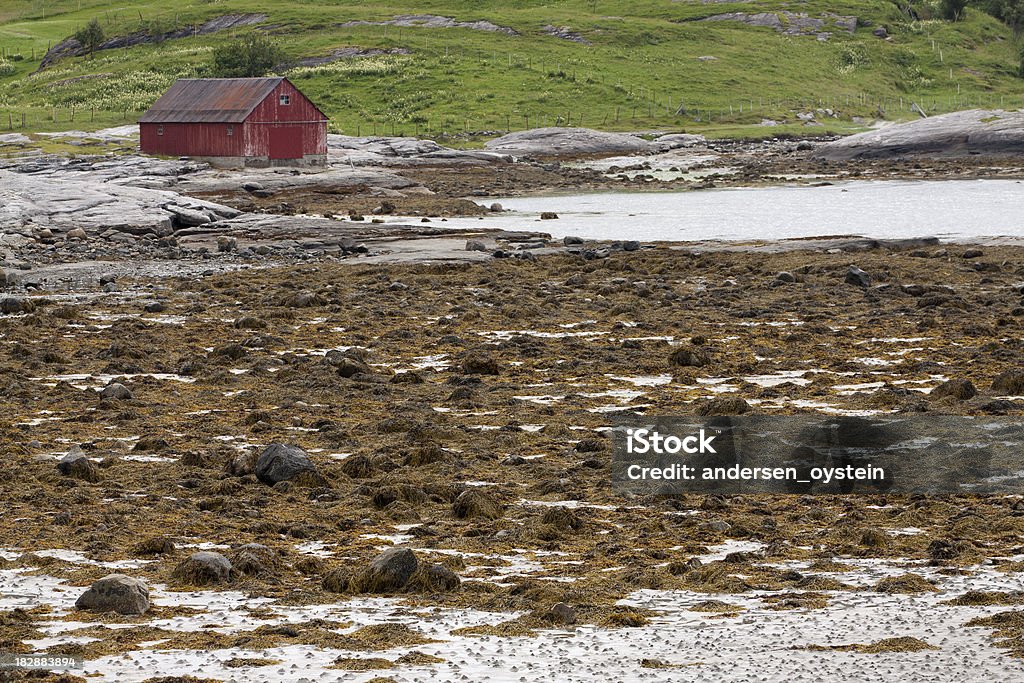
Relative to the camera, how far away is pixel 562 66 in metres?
130

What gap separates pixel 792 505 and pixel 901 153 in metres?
82.1

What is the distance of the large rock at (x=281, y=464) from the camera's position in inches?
670

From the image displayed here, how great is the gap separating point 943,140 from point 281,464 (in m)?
83.7

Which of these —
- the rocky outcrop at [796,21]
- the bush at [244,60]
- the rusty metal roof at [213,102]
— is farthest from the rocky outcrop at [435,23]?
the rusty metal roof at [213,102]

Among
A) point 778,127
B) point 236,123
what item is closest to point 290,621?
point 236,123

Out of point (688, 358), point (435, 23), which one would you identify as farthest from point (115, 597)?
point (435, 23)

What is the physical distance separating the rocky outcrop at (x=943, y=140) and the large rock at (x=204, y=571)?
8363 cm

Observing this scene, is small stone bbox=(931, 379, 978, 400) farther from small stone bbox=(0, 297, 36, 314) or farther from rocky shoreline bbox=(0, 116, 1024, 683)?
small stone bbox=(0, 297, 36, 314)

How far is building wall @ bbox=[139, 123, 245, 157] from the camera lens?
80.8 m

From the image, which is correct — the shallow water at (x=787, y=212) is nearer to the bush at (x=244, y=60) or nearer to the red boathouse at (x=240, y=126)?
the red boathouse at (x=240, y=126)

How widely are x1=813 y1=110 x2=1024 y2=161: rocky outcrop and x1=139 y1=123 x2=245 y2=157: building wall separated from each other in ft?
128

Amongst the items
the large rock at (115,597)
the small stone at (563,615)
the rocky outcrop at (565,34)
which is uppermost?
the rocky outcrop at (565,34)

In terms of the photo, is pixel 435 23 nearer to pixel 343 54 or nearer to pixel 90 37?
pixel 343 54

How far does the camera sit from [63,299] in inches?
1414
